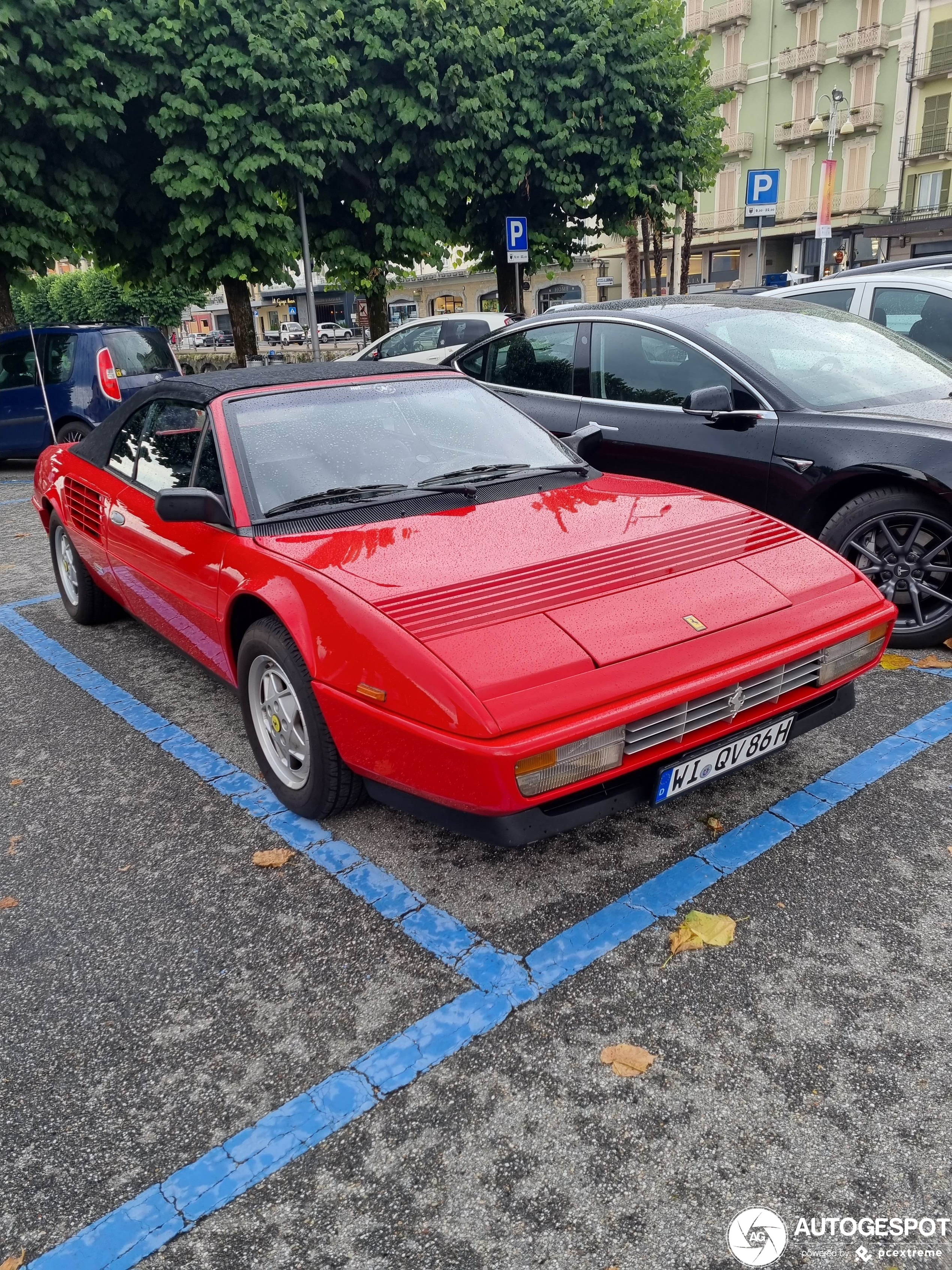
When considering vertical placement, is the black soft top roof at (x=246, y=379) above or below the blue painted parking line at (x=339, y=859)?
above

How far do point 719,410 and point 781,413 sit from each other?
1.05 ft

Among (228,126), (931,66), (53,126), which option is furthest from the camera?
(931,66)

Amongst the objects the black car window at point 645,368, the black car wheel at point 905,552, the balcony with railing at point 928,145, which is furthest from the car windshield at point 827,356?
the balcony with railing at point 928,145

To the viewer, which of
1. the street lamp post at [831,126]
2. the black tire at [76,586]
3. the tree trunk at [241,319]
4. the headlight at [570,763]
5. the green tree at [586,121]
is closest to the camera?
the headlight at [570,763]

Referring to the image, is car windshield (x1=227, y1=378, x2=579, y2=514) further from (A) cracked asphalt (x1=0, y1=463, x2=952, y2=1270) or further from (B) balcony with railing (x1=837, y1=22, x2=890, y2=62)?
(B) balcony with railing (x1=837, y1=22, x2=890, y2=62)

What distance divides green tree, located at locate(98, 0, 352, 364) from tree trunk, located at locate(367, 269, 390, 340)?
250cm

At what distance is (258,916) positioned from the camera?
111 inches

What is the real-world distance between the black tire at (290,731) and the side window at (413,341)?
11.9 meters

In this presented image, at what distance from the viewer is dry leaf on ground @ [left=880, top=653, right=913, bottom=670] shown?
171 inches

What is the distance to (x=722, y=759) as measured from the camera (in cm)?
281

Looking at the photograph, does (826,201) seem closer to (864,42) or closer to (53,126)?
(53,126)

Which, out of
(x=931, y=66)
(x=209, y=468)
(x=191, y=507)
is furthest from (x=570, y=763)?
(x=931, y=66)

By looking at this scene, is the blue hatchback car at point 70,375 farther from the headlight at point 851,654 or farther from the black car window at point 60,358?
the headlight at point 851,654

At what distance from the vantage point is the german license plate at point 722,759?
2.69 m
